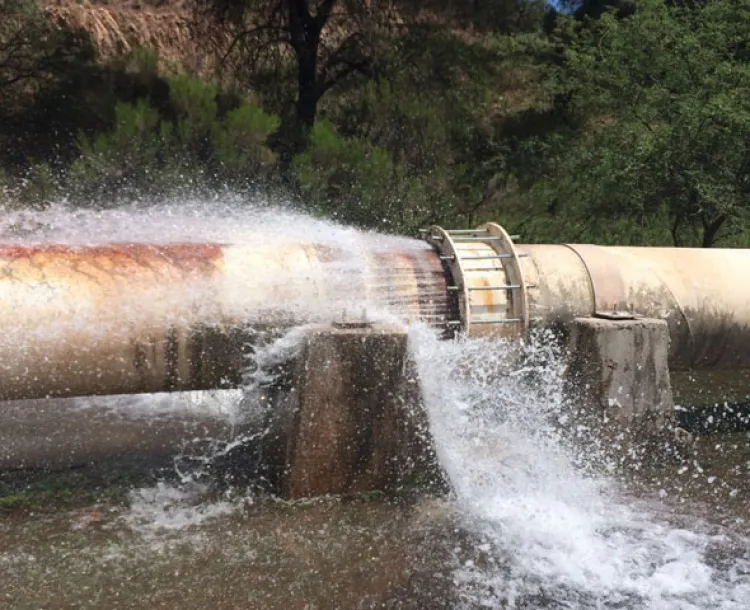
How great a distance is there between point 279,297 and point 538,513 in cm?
159

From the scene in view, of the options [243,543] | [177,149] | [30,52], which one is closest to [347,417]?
[243,543]

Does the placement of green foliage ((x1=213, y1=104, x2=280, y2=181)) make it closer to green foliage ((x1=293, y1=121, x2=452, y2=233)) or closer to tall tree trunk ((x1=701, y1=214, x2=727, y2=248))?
green foliage ((x1=293, y1=121, x2=452, y2=233))

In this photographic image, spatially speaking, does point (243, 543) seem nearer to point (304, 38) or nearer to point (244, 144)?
point (244, 144)

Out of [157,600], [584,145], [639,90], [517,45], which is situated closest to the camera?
[157,600]

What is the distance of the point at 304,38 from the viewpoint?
1046 cm

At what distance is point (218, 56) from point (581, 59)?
530cm

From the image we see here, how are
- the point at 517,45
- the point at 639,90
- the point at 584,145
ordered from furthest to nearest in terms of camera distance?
the point at 517,45
the point at 584,145
the point at 639,90

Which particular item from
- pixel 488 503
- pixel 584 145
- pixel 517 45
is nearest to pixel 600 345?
pixel 488 503

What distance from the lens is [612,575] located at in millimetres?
2926

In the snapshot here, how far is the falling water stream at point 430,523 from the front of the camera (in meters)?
2.75

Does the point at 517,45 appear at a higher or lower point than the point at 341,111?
higher

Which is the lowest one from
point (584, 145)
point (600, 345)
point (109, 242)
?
point (600, 345)

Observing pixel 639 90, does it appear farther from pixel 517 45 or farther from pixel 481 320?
pixel 481 320

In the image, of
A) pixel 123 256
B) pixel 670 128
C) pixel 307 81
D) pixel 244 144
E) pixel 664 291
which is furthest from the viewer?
pixel 307 81
